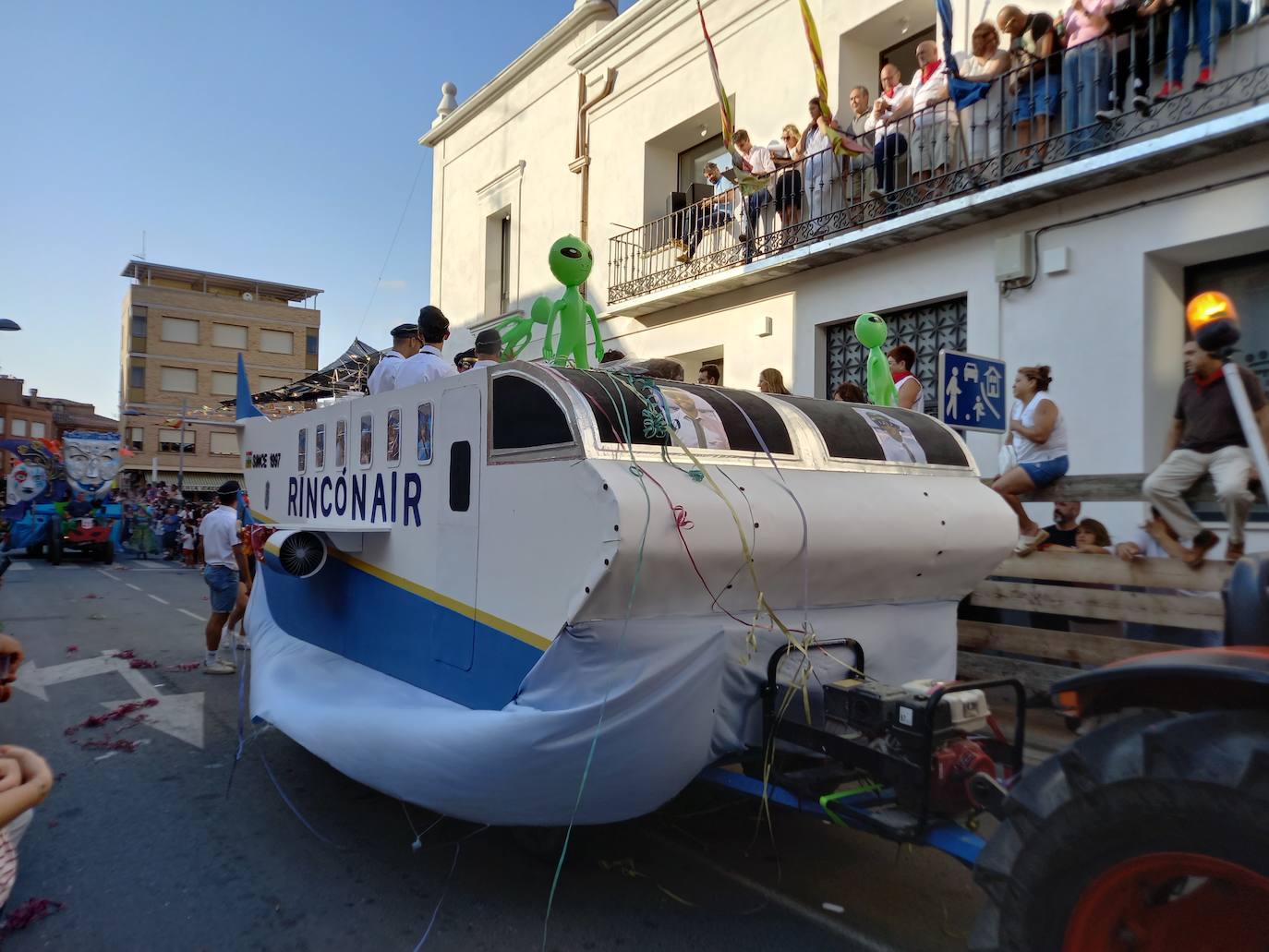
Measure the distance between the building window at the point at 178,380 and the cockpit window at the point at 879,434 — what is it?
59.7 meters

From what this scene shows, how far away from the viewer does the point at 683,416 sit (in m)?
3.79

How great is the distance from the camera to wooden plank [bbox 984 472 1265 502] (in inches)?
175

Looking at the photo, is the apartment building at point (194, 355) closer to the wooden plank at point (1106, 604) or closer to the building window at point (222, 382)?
the building window at point (222, 382)

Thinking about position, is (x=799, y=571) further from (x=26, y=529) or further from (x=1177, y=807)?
(x=26, y=529)

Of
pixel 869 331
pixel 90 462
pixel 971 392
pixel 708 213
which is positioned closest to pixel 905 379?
pixel 869 331

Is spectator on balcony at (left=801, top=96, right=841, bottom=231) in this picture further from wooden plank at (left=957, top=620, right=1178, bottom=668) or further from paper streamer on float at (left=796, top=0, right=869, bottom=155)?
wooden plank at (left=957, top=620, right=1178, bottom=668)

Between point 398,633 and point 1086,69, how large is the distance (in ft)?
26.4

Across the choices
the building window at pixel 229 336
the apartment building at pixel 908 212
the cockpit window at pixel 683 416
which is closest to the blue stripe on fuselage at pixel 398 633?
the cockpit window at pixel 683 416

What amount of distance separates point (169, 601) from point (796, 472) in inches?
542

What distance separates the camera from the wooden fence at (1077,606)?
13.4 feet

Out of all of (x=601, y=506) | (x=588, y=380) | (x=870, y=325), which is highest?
(x=870, y=325)

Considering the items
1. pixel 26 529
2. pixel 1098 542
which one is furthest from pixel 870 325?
pixel 26 529

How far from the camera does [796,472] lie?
13.0 feet

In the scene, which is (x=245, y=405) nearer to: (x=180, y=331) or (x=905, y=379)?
(x=905, y=379)
